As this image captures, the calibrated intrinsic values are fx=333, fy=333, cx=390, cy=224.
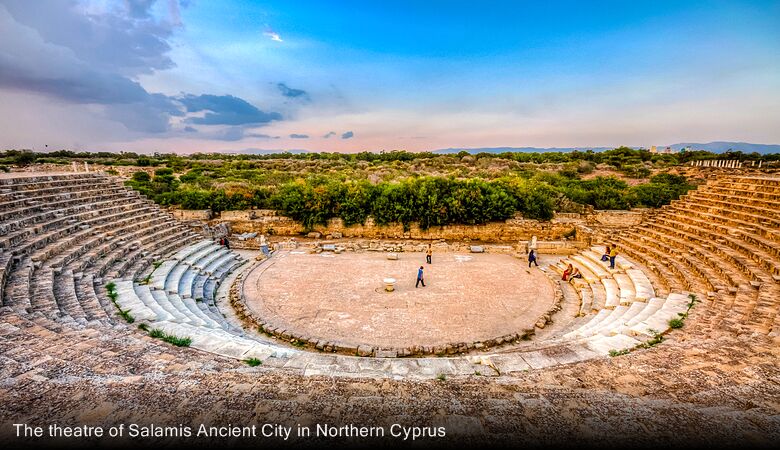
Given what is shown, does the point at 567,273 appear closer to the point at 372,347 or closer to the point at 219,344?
the point at 372,347

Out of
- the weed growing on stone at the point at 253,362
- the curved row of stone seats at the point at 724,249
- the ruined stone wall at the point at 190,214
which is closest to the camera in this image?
the weed growing on stone at the point at 253,362

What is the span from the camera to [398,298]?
37.9ft

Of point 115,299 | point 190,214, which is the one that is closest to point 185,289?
point 115,299

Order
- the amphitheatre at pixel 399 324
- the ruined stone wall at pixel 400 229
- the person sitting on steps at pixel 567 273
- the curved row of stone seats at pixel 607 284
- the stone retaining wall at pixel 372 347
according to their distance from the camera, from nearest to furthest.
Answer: the amphitheatre at pixel 399 324, the stone retaining wall at pixel 372 347, the curved row of stone seats at pixel 607 284, the person sitting on steps at pixel 567 273, the ruined stone wall at pixel 400 229

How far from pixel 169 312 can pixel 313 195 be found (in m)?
12.5

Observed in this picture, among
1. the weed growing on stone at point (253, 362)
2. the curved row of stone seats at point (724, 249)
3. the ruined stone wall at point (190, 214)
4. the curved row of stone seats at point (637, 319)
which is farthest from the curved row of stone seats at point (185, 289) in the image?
the curved row of stone seats at point (724, 249)

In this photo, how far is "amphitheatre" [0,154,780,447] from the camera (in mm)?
3766

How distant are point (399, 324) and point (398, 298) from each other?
192 cm

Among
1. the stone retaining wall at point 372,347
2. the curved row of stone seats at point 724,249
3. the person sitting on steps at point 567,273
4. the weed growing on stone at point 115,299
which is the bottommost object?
the stone retaining wall at point 372,347

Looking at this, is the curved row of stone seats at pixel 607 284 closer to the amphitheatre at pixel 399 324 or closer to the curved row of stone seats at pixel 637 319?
the amphitheatre at pixel 399 324

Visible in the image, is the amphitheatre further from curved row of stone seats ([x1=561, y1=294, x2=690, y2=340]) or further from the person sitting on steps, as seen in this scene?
the person sitting on steps

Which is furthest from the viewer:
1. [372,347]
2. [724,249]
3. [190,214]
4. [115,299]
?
[190,214]

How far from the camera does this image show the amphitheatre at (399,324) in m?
3.77

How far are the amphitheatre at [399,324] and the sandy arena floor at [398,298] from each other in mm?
87
